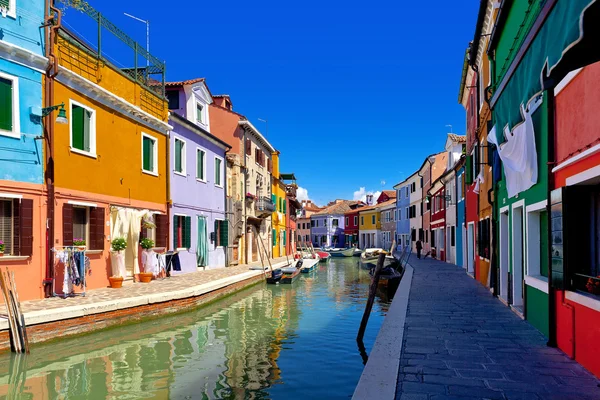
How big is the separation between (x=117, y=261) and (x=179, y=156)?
6659mm

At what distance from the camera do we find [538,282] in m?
7.18

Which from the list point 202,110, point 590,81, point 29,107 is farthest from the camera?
point 202,110

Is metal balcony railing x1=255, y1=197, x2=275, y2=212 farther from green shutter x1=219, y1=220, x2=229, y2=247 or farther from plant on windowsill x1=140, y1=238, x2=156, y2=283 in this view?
plant on windowsill x1=140, y1=238, x2=156, y2=283

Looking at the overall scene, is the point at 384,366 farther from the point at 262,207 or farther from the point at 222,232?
the point at 262,207

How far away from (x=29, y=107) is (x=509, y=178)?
10.2m

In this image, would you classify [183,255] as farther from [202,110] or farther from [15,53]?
[15,53]

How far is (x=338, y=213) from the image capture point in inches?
2768

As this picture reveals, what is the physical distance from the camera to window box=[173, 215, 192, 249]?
18375mm

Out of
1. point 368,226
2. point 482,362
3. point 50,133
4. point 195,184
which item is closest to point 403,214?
point 368,226

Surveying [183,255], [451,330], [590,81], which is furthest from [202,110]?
[590,81]

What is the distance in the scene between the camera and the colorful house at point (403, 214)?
46.8m

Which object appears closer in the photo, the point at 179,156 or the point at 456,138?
the point at 179,156

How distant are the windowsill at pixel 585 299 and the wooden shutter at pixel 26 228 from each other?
10.2 metres

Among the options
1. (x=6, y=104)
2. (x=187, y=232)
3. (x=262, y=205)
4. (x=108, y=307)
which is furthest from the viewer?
(x=262, y=205)
